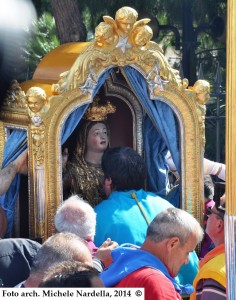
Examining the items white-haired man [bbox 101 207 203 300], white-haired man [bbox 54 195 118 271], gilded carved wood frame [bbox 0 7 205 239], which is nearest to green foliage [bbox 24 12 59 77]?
gilded carved wood frame [bbox 0 7 205 239]

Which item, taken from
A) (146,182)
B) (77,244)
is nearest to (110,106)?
(146,182)

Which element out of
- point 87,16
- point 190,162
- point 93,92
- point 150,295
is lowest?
point 150,295

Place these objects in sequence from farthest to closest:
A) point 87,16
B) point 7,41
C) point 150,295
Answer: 1. point 87,16
2. point 7,41
3. point 150,295

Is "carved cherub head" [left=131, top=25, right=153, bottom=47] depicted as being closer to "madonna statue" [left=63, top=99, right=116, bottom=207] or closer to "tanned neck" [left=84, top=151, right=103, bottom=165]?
"madonna statue" [left=63, top=99, right=116, bottom=207]

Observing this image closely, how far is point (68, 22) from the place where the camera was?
854cm

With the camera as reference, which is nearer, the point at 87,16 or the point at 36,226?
the point at 36,226

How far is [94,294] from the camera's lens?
137 inches

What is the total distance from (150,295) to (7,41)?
126 inches

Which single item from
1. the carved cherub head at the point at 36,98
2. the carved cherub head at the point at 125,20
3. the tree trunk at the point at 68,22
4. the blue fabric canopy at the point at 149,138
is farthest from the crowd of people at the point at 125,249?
the tree trunk at the point at 68,22

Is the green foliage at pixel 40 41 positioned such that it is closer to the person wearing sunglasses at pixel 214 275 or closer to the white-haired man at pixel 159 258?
the person wearing sunglasses at pixel 214 275

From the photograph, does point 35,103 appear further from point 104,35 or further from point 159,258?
point 159,258

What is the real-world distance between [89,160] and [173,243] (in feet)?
7.57

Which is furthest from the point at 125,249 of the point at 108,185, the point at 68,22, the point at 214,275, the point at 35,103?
the point at 68,22

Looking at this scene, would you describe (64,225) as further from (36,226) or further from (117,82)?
(117,82)
